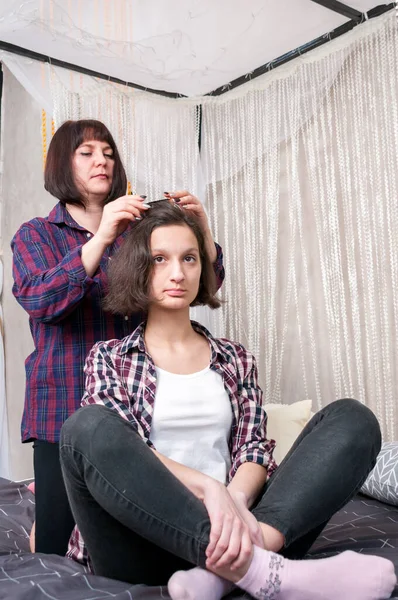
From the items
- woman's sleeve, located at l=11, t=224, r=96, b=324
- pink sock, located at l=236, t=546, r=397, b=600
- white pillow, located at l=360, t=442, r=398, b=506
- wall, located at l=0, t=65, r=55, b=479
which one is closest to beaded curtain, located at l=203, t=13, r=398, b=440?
white pillow, located at l=360, t=442, r=398, b=506

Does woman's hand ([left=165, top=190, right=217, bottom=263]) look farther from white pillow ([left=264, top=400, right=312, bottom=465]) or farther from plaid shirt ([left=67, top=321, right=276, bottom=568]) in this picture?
white pillow ([left=264, top=400, right=312, bottom=465])

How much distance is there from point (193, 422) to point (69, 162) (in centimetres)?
80

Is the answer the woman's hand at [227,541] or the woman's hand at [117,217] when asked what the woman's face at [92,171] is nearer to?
the woman's hand at [117,217]

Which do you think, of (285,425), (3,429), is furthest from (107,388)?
(3,429)

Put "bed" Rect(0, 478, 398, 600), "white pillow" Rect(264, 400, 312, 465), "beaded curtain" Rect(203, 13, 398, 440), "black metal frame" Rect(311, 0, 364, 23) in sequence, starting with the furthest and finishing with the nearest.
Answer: "beaded curtain" Rect(203, 13, 398, 440) < "white pillow" Rect(264, 400, 312, 465) < "black metal frame" Rect(311, 0, 364, 23) < "bed" Rect(0, 478, 398, 600)

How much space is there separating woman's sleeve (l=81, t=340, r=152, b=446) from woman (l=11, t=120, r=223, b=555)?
Result: 18 cm

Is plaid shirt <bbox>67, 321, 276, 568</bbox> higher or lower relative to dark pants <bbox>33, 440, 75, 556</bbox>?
higher

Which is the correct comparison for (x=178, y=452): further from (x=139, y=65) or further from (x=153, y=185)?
(x=153, y=185)

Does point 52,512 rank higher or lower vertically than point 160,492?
lower

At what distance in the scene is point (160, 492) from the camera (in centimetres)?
115

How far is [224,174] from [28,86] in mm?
1027

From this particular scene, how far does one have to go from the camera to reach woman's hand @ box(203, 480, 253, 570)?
1.11 metres

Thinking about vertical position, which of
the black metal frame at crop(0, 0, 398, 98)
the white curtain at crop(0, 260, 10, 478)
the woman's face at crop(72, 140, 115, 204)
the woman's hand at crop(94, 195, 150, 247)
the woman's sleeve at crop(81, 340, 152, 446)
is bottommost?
the white curtain at crop(0, 260, 10, 478)

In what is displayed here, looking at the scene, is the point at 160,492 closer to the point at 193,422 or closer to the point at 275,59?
the point at 193,422
